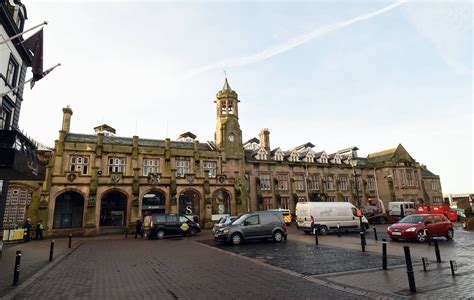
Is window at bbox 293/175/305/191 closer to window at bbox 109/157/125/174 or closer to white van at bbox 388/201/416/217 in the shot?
white van at bbox 388/201/416/217

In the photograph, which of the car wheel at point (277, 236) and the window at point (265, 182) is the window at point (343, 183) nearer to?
the window at point (265, 182)

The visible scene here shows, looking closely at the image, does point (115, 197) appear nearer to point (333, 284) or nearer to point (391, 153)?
point (333, 284)

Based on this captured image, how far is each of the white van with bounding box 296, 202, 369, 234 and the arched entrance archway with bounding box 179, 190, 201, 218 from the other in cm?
1463

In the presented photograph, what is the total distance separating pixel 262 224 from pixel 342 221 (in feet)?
28.7

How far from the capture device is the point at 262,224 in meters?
16.7

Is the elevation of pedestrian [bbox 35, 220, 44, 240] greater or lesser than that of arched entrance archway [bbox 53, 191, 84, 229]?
lesser

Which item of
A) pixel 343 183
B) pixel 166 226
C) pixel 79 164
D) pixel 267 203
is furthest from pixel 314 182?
pixel 79 164

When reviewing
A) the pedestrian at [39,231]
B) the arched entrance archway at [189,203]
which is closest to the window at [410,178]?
the arched entrance archway at [189,203]

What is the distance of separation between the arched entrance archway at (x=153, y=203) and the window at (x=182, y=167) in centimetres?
360

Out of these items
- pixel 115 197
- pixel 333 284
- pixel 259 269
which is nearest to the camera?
pixel 333 284

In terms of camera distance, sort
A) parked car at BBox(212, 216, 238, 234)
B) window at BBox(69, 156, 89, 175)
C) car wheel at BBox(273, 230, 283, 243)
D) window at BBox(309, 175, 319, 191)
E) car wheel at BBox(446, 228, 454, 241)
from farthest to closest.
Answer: window at BBox(309, 175, 319, 191) < window at BBox(69, 156, 89, 175) < parked car at BBox(212, 216, 238, 234) < car wheel at BBox(273, 230, 283, 243) < car wheel at BBox(446, 228, 454, 241)

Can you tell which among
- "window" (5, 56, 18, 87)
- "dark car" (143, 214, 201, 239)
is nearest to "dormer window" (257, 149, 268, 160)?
"dark car" (143, 214, 201, 239)

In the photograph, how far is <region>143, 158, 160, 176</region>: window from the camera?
31659mm

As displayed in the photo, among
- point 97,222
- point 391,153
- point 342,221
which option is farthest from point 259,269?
point 391,153
